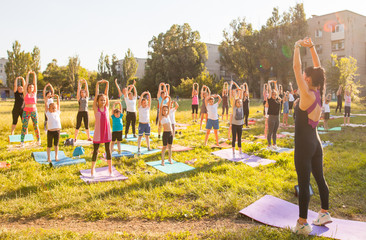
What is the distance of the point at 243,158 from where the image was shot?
7895 millimetres

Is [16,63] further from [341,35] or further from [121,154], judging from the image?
[341,35]

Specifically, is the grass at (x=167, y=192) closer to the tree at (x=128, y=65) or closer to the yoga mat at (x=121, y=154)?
the yoga mat at (x=121, y=154)

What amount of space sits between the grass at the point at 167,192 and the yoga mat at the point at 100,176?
17 centimetres

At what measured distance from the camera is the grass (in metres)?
4.49

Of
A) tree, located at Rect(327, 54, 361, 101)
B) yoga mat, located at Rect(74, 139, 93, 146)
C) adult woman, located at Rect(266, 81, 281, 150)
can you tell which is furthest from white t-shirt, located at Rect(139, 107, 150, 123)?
tree, located at Rect(327, 54, 361, 101)

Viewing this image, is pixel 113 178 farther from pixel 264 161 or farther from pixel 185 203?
pixel 264 161

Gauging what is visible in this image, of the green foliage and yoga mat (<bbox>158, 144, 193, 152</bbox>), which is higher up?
the green foliage

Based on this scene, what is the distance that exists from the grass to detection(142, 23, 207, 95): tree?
45.6 m

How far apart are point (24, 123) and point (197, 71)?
4484 centimetres

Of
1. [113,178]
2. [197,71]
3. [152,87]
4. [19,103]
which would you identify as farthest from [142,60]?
[113,178]

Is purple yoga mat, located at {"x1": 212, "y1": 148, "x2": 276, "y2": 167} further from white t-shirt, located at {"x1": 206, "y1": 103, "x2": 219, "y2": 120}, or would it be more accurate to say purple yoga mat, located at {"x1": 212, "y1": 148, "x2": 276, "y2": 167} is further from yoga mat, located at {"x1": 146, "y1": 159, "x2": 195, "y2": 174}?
yoga mat, located at {"x1": 146, "y1": 159, "x2": 195, "y2": 174}

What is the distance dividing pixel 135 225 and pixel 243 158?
14.8ft

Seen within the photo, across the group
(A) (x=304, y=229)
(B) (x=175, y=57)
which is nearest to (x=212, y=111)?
(A) (x=304, y=229)

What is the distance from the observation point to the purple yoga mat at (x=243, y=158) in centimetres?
748
